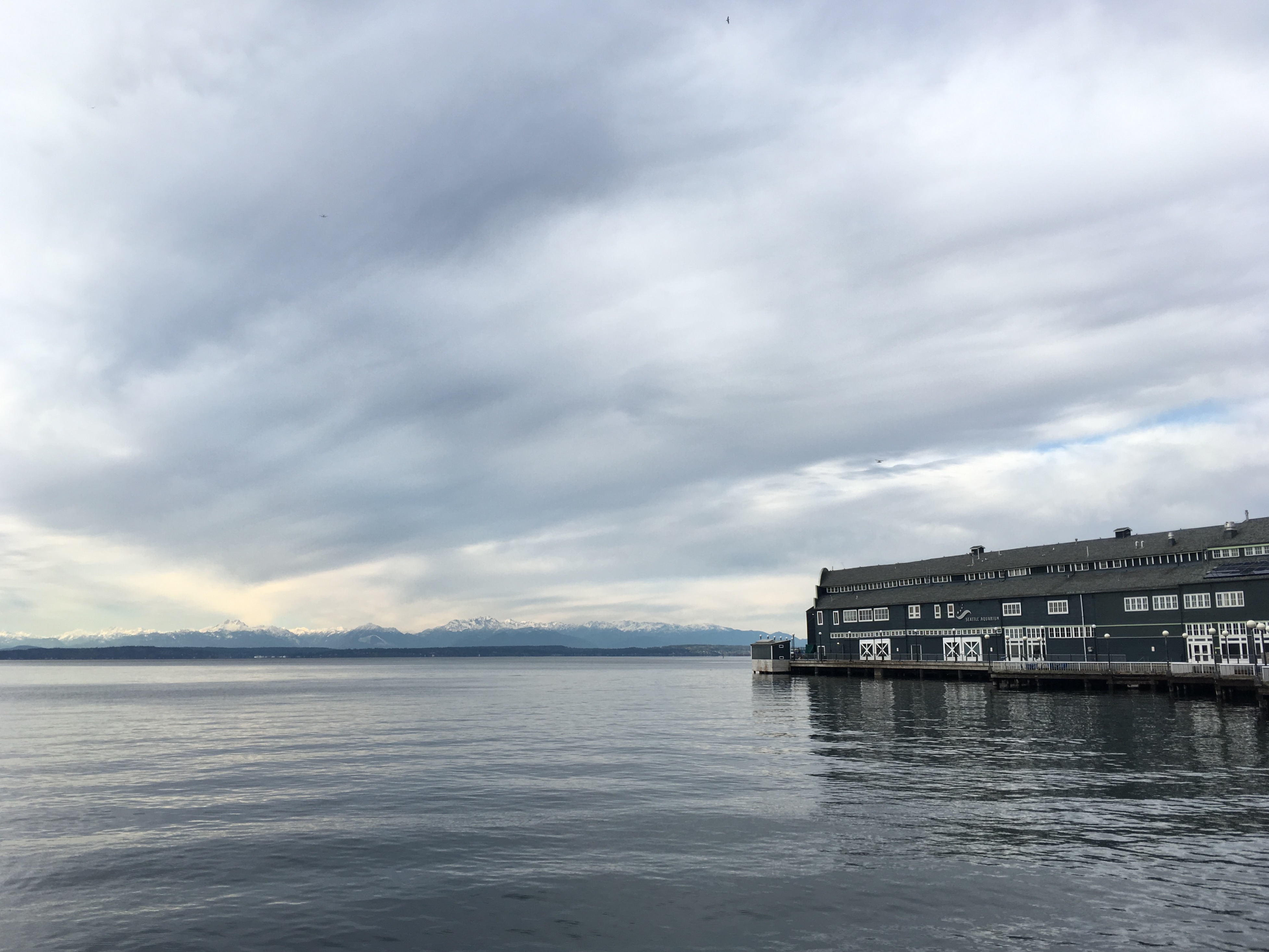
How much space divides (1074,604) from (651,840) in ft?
320

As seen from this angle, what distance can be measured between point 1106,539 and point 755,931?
116 metres

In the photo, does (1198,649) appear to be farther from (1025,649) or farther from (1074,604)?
(1025,649)

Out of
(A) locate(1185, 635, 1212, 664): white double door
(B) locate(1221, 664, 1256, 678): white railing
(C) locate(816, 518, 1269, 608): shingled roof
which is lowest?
(B) locate(1221, 664, 1256, 678): white railing

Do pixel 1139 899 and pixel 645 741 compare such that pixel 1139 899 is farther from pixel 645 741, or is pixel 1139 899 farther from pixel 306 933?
pixel 645 741

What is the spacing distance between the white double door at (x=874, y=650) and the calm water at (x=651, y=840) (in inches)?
2843

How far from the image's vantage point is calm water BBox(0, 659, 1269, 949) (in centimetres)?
2267

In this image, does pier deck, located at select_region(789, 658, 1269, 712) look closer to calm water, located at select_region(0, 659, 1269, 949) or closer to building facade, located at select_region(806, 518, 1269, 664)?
building facade, located at select_region(806, 518, 1269, 664)

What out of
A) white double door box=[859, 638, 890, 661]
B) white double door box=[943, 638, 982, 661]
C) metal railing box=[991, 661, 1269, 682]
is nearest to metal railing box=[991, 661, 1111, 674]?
metal railing box=[991, 661, 1269, 682]

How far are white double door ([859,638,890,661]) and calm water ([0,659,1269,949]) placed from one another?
7221cm

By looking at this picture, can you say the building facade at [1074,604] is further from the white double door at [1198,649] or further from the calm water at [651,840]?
the calm water at [651,840]

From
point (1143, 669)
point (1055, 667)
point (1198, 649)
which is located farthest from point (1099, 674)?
point (1198, 649)

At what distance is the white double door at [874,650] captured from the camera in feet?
→ 454

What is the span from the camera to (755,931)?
22250 mm

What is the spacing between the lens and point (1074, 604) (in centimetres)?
11100
